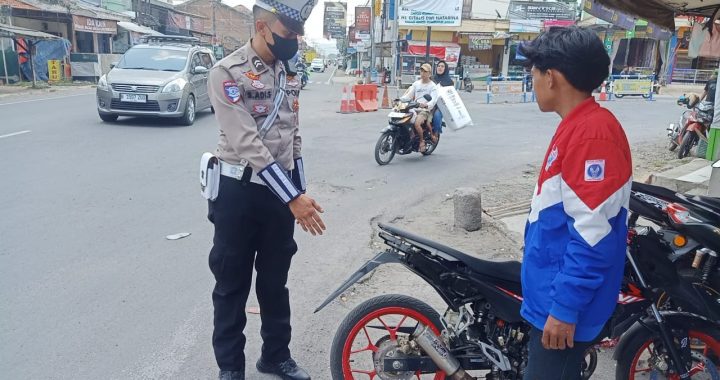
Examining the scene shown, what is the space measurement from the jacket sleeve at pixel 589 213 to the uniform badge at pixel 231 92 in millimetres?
1484

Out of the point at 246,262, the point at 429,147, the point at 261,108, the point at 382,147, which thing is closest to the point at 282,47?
the point at 261,108

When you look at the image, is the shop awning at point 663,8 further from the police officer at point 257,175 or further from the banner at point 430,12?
the banner at point 430,12

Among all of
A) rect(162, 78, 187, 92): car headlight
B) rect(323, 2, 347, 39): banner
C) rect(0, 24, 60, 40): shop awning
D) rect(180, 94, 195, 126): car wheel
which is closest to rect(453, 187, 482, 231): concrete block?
rect(162, 78, 187, 92): car headlight

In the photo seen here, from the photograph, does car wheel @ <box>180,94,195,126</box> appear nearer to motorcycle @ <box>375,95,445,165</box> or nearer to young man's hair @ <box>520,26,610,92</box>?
motorcycle @ <box>375,95,445,165</box>

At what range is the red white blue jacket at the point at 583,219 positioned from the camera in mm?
1761

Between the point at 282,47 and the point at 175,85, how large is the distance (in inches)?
386

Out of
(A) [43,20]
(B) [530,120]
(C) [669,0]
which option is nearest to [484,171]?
(C) [669,0]

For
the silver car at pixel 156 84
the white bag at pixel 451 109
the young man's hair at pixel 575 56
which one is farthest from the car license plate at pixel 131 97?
the young man's hair at pixel 575 56

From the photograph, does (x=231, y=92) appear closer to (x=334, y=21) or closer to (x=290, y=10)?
(x=290, y=10)

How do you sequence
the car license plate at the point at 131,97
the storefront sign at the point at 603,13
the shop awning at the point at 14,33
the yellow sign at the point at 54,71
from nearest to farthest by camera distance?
the storefront sign at the point at 603,13 < the car license plate at the point at 131,97 < the shop awning at the point at 14,33 < the yellow sign at the point at 54,71

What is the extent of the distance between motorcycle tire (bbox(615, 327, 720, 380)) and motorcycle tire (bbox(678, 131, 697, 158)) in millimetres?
7890

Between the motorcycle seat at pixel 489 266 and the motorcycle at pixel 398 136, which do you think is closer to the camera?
the motorcycle seat at pixel 489 266

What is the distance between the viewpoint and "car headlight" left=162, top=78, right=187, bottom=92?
11.6m

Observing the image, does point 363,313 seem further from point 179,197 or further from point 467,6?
point 467,6
